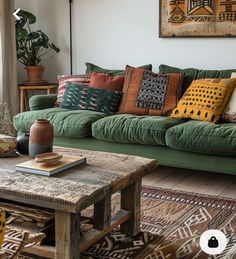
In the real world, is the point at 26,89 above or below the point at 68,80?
below

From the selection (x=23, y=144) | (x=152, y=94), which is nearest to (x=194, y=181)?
(x=152, y=94)

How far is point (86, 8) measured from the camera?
15.1 ft

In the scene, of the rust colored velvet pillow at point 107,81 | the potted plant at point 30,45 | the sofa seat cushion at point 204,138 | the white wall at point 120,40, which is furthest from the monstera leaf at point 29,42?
the sofa seat cushion at point 204,138

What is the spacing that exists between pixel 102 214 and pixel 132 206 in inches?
12.6

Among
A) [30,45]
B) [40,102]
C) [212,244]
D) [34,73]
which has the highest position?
[30,45]

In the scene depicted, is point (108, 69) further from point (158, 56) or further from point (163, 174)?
point (163, 174)

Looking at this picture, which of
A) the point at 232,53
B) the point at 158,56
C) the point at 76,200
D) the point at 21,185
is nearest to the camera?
the point at 76,200

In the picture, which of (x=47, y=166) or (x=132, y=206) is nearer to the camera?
(x=47, y=166)

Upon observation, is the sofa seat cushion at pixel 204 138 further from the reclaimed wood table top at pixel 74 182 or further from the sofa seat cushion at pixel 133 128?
the reclaimed wood table top at pixel 74 182

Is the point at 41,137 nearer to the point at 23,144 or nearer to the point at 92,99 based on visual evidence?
the point at 23,144

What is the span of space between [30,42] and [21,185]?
124 inches

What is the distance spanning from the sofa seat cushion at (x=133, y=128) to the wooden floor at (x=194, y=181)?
0.33 metres

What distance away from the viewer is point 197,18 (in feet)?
13.3

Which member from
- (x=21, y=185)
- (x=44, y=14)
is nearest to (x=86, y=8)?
(x=44, y=14)
